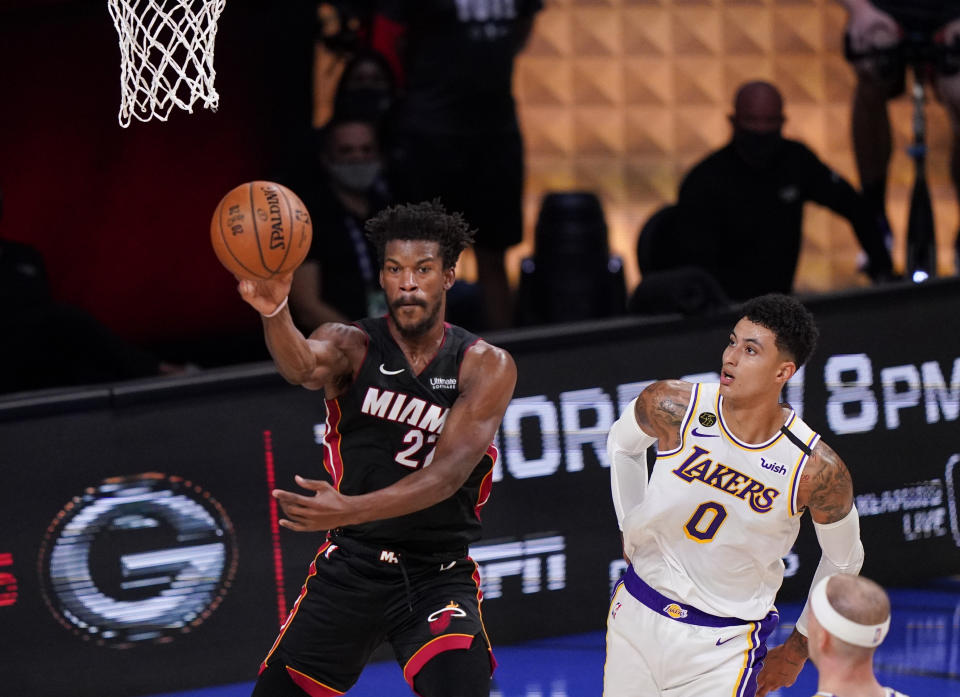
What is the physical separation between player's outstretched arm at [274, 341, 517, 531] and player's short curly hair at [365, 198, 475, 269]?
36 cm

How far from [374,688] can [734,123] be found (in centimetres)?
400

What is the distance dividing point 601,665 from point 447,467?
91.4 inches

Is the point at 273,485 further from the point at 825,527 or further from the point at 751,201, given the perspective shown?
the point at 751,201

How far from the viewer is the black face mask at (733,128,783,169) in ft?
25.6

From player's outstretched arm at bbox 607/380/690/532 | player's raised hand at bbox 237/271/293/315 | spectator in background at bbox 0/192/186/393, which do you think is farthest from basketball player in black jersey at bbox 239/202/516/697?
spectator in background at bbox 0/192/186/393

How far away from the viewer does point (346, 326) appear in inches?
173

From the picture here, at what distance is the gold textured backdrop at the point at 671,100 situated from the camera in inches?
363

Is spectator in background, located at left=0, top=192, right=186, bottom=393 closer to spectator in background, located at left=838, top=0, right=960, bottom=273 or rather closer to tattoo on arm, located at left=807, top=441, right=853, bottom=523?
tattoo on arm, located at left=807, top=441, right=853, bottom=523

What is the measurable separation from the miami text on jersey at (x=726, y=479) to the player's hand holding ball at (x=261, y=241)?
138 centimetres

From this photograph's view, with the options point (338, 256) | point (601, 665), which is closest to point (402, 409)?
point (601, 665)

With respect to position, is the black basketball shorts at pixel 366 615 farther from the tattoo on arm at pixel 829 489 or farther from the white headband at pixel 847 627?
the white headband at pixel 847 627

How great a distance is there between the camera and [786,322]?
13.5ft

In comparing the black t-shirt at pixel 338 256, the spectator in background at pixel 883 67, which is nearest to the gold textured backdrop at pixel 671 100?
the spectator in background at pixel 883 67

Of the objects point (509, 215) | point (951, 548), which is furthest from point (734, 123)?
point (951, 548)
